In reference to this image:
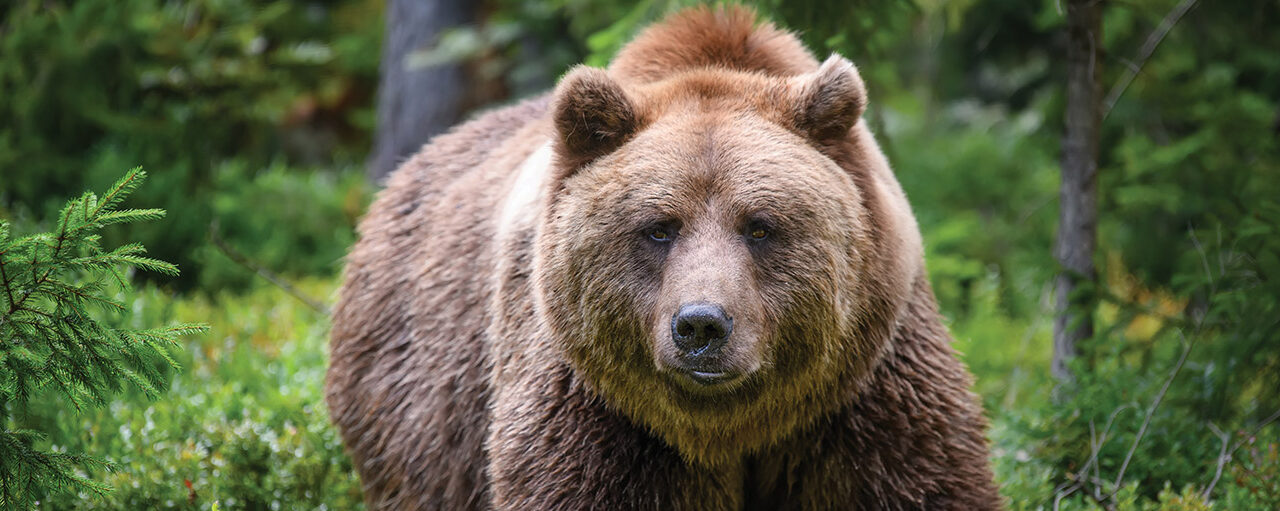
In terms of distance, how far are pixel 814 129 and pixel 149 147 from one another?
773 centimetres

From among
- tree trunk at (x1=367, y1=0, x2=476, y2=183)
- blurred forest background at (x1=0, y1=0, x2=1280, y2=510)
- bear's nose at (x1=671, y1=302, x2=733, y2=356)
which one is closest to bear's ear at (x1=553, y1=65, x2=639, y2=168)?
bear's nose at (x1=671, y1=302, x2=733, y2=356)

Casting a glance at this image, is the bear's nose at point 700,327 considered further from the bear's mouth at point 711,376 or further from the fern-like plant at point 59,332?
the fern-like plant at point 59,332

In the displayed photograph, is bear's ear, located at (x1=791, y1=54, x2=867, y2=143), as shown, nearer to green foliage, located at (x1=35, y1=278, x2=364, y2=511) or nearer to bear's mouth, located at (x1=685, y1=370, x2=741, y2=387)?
bear's mouth, located at (x1=685, y1=370, x2=741, y2=387)

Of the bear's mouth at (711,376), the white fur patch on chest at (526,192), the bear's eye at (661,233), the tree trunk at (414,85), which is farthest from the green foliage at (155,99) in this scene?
the bear's mouth at (711,376)

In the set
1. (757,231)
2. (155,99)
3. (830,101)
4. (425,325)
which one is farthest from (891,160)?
(155,99)

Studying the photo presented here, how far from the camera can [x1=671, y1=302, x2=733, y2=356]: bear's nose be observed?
3271 mm

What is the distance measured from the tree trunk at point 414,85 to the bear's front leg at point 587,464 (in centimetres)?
707

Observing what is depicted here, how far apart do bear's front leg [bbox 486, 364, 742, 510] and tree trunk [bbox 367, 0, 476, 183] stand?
23.2ft

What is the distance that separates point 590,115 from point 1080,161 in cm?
293

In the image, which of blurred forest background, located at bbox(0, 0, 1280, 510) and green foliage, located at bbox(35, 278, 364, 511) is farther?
blurred forest background, located at bbox(0, 0, 1280, 510)

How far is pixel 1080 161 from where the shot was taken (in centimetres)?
559

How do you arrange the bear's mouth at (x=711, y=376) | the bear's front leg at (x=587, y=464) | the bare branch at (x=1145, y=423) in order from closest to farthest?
the bear's mouth at (x=711, y=376), the bear's front leg at (x=587, y=464), the bare branch at (x=1145, y=423)

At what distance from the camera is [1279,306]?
4828 millimetres

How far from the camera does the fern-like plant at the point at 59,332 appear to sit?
11.0 feet
